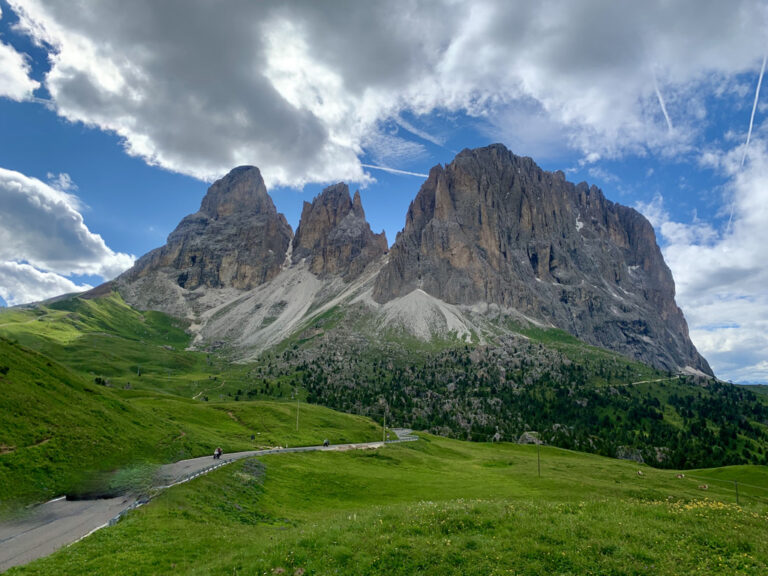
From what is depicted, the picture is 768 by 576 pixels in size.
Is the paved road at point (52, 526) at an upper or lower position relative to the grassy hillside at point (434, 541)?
lower

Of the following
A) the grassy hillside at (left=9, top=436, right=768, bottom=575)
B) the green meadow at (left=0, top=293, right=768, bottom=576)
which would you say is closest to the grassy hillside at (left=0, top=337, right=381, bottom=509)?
the green meadow at (left=0, top=293, right=768, bottom=576)

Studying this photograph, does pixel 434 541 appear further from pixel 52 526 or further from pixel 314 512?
pixel 314 512

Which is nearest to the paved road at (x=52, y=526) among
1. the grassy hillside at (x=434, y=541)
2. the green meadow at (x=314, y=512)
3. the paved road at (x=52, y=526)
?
the paved road at (x=52, y=526)

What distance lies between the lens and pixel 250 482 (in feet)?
144

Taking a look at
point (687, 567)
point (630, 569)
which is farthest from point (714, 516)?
point (630, 569)

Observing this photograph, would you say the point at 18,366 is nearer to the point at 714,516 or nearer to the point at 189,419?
the point at 189,419

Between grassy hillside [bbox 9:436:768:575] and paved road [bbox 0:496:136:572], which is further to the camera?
paved road [bbox 0:496:136:572]

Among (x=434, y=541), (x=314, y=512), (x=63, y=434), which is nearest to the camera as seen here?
(x=434, y=541)

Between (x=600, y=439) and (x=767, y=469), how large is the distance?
82.4 meters

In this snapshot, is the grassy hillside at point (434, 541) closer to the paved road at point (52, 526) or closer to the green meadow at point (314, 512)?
the green meadow at point (314, 512)

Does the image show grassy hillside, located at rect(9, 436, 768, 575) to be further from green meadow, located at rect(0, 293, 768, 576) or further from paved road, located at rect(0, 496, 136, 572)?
paved road, located at rect(0, 496, 136, 572)

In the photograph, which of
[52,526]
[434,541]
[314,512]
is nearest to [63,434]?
[52,526]

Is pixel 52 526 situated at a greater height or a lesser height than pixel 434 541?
lesser

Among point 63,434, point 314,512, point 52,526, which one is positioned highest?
point 63,434
